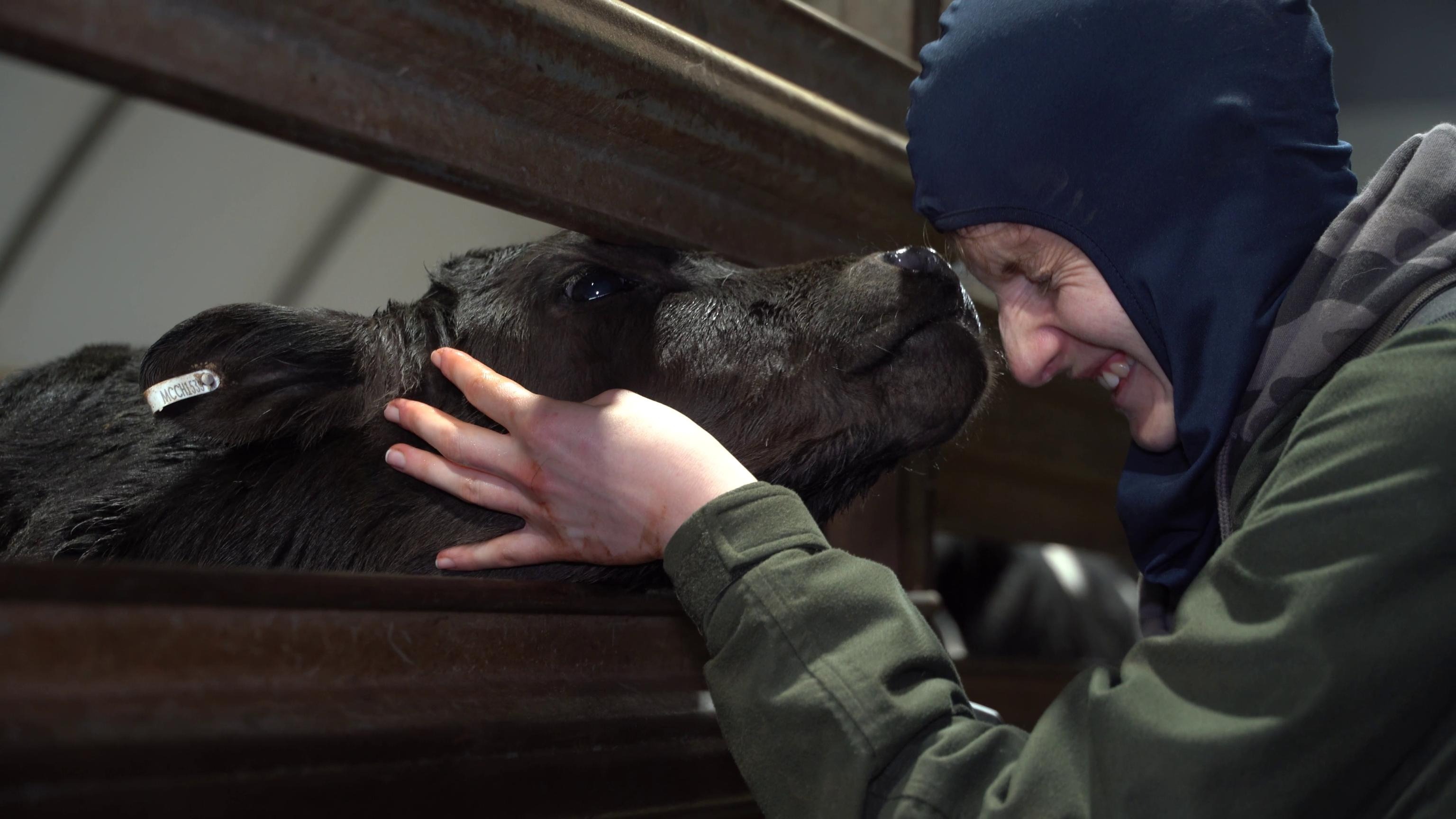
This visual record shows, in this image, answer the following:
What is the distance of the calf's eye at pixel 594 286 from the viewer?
2.09 metres

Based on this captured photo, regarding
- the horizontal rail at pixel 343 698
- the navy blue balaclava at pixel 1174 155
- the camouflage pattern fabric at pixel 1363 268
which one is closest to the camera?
the horizontal rail at pixel 343 698

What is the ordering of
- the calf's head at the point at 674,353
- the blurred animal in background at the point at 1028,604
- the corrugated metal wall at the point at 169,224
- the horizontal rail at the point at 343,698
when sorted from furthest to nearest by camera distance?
1. the blurred animal in background at the point at 1028,604
2. the corrugated metal wall at the point at 169,224
3. the calf's head at the point at 674,353
4. the horizontal rail at the point at 343,698

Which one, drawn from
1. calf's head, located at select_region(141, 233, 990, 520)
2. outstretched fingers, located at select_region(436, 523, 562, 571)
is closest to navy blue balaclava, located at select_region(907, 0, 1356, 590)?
calf's head, located at select_region(141, 233, 990, 520)

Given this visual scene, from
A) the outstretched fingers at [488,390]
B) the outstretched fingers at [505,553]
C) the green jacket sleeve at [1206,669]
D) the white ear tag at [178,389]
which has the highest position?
the white ear tag at [178,389]

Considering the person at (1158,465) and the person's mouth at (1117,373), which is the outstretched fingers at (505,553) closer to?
the person at (1158,465)

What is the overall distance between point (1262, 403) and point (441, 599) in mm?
1056

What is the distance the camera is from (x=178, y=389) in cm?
180

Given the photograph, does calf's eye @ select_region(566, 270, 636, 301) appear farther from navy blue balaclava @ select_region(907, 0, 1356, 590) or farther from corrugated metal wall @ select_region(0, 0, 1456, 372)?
corrugated metal wall @ select_region(0, 0, 1456, 372)

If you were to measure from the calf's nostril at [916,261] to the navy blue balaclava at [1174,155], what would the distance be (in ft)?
0.72

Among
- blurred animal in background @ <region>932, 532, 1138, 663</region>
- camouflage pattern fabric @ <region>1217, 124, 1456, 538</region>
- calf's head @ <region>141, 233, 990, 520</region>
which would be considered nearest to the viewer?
camouflage pattern fabric @ <region>1217, 124, 1456, 538</region>

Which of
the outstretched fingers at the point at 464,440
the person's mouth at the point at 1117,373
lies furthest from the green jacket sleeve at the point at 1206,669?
the person's mouth at the point at 1117,373

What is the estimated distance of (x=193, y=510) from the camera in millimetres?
A: 2084

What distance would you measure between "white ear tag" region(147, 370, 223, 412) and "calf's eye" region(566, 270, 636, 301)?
1.99 ft

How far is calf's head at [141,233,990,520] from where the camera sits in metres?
1.93
